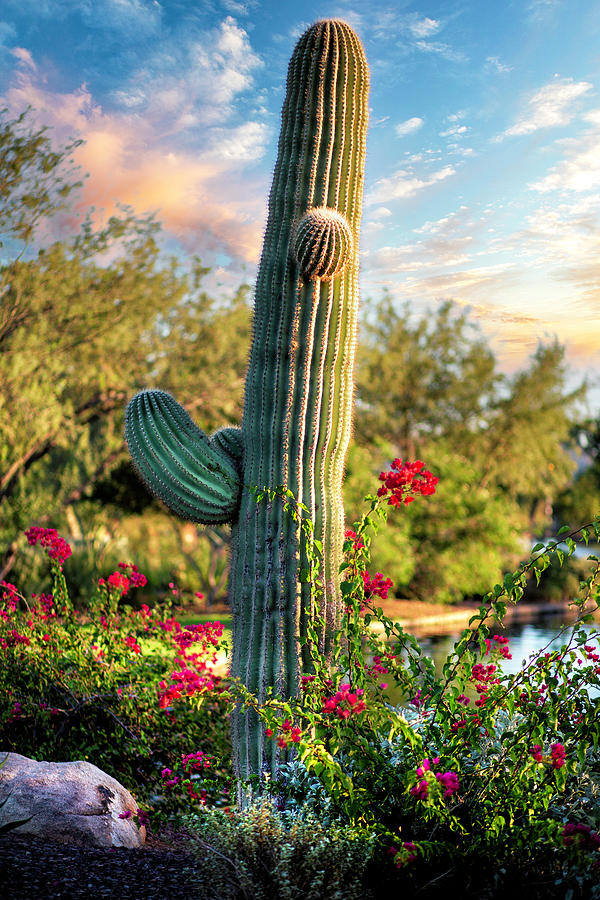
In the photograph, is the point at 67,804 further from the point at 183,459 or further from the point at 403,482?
the point at 403,482

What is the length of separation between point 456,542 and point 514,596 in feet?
59.1

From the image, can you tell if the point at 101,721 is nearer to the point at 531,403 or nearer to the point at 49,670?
the point at 49,670

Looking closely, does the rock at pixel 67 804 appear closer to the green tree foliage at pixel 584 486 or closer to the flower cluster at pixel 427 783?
the flower cluster at pixel 427 783

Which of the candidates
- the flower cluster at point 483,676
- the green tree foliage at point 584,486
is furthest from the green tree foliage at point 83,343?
the green tree foliage at point 584,486

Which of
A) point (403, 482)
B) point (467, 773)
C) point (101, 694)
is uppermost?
point (403, 482)

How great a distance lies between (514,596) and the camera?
3.03 meters

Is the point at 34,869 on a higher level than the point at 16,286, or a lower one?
lower

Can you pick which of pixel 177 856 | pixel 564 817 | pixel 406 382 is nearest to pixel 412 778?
pixel 564 817

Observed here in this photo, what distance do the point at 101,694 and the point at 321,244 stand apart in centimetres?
329

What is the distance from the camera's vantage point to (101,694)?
527 centimetres

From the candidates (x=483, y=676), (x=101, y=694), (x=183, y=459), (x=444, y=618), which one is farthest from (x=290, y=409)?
(x=444, y=618)

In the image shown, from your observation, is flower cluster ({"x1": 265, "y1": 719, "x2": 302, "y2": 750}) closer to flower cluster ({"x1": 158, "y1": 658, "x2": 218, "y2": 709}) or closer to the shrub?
the shrub

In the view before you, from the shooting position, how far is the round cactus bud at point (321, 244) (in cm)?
468

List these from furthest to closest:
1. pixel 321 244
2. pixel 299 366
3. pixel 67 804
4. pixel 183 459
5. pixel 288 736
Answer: pixel 183 459, pixel 299 366, pixel 321 244, pixel 67 804, pixel 288 736
